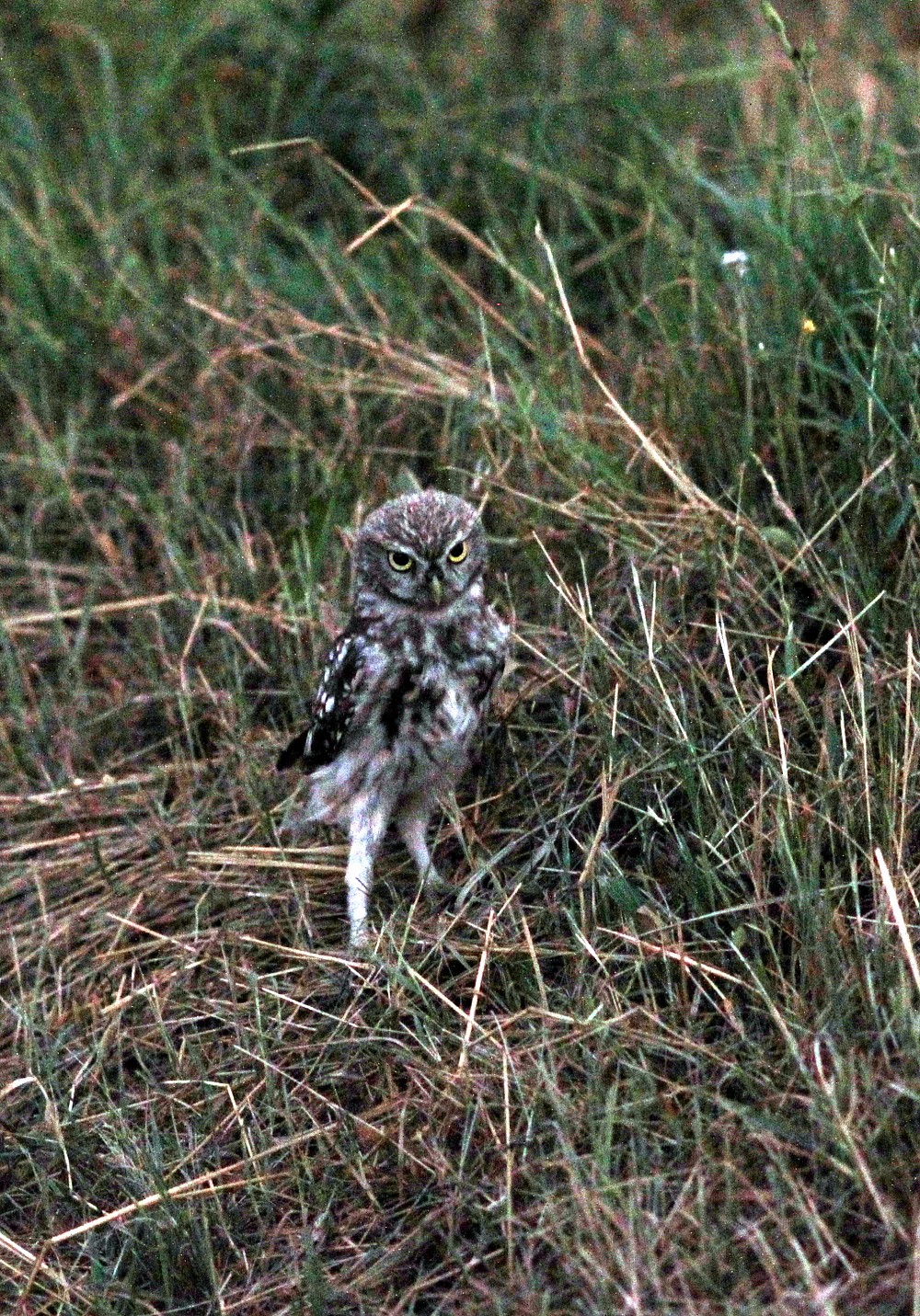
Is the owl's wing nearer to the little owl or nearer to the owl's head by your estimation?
the little owl

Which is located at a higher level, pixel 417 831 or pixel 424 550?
pixel 424 550

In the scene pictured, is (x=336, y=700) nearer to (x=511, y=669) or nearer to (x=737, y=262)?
(x=511, y=669)

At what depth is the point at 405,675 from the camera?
13.4 feet

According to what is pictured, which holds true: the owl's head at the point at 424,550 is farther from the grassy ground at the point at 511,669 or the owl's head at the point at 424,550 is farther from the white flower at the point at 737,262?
the white flower at the point at 737,262

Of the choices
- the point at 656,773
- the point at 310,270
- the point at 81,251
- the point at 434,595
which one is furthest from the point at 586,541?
the point at 81,251

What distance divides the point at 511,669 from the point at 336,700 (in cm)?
45

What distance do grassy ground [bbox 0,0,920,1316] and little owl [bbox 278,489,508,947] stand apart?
0.48 ft

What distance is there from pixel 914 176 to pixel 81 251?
8.43 feet

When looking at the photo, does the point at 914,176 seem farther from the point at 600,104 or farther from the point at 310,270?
the point at 310,270

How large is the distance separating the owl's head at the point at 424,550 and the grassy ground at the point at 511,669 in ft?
1.04

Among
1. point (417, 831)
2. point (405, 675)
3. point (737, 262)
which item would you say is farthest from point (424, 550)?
point (737, 262)

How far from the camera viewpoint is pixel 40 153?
231 inches

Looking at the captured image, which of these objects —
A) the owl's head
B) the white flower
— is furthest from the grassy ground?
the owl's head

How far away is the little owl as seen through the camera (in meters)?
4.04
